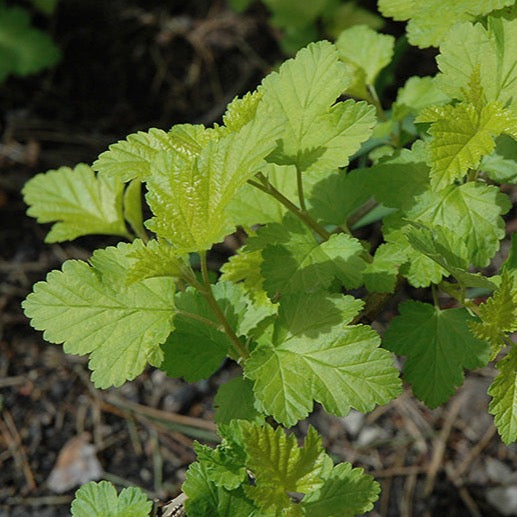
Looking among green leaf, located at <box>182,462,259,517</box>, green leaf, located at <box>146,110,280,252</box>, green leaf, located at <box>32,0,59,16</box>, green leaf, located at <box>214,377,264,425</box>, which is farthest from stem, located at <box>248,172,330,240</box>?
green leaf, located at <box>32,0,59,16</box>

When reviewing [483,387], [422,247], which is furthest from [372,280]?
[483,387]

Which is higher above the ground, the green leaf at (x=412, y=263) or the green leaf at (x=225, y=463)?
the green leaf at (x=412, y=263)

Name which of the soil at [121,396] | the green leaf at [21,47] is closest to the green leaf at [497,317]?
the soil at [121,396]

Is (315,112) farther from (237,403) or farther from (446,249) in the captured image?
(237,403)

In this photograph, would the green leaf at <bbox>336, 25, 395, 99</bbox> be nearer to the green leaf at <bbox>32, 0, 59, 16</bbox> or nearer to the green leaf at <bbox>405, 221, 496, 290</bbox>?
the green leaf at <bbox>405, 221, 496, 290</bbox>

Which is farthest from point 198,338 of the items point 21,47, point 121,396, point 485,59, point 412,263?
point 21,47

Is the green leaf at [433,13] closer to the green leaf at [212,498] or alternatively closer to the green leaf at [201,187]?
the green leaf at [201,187]
